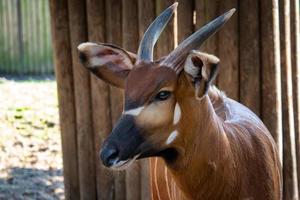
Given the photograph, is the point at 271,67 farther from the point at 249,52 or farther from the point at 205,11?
the point at 205,11

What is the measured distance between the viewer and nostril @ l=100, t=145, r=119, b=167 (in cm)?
334

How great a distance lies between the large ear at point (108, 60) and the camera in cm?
377

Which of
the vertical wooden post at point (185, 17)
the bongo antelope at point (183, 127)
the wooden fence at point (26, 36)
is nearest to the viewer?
the bongo antelope at point (183, 127)

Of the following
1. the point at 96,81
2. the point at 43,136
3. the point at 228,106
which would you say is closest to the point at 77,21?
the point at 96,81

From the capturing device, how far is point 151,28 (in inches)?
157

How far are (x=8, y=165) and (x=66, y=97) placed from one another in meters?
2.25

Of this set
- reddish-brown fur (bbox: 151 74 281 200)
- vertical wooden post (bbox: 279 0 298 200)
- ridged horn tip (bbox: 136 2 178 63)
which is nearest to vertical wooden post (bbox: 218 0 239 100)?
vertical wooden post (bbox: 279 0 298 200)

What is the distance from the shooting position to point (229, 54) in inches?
227

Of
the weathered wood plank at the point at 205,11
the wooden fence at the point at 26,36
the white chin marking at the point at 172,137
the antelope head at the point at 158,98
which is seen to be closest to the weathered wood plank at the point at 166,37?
the weathered wood plank at the point at 205,11

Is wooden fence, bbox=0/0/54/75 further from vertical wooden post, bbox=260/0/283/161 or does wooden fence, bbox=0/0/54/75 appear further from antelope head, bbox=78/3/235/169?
antelope head, bbox=78/3/235/169

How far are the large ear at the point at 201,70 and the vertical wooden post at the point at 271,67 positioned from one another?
2339 mm

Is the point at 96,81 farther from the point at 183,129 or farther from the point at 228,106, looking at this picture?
the point at 183,129

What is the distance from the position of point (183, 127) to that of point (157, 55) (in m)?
2.28

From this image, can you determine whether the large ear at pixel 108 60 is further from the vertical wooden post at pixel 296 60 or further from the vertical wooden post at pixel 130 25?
the vertical wooden post at pixel 296 60
